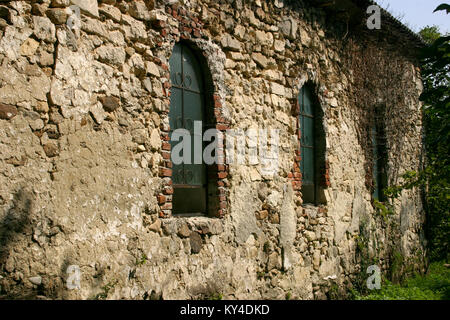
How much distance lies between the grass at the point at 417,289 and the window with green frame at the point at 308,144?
1747mm

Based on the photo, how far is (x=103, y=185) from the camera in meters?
3.37

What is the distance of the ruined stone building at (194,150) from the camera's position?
116 inches

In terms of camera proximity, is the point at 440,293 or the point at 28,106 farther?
the point at 440,293

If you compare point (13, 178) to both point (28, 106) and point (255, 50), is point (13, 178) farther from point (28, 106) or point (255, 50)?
point (255, 50)

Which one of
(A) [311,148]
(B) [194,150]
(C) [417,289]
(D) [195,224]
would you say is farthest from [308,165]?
(C) [417,289]

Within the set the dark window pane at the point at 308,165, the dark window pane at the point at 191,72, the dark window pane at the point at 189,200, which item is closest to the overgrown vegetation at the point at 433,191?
the dark window pane at the point at 308,165

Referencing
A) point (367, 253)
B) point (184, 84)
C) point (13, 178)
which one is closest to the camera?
point (13, 178)

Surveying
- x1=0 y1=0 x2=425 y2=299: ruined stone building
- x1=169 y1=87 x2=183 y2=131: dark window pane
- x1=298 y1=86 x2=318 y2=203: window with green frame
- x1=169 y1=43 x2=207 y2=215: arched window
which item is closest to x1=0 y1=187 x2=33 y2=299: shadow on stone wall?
x1=0 y1=0 x2=425 y2=299: ruined stone building

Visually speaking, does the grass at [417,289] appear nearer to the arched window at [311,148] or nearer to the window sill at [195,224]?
the arched window at [311,148]

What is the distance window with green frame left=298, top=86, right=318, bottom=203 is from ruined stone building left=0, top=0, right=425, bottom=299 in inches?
1.1

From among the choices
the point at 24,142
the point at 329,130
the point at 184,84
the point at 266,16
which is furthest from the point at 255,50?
the point at 24,142

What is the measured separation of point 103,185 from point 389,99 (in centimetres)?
637

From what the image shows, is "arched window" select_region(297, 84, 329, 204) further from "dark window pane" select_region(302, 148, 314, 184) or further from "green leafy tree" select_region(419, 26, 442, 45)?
"green leafy tree" select_region(419, 26, 442, 45)

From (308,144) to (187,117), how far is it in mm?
2530
